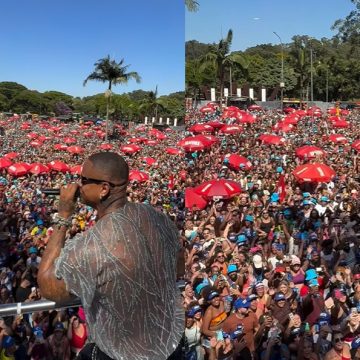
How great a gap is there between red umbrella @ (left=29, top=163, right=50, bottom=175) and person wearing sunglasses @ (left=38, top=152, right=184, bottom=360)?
2.56 m

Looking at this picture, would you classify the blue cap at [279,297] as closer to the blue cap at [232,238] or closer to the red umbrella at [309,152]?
the blue cap at [232,238]

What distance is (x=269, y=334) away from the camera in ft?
10.5

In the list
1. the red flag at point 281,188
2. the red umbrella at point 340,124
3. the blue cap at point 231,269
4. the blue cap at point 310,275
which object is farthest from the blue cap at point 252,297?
the red umbrella at point 340,124

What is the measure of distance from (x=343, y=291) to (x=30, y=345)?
2.43m

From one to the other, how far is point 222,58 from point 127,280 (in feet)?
6.12

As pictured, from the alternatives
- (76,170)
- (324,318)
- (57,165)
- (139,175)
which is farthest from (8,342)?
(324,318)

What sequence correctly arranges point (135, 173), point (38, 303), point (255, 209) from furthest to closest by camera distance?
point (255, 209) < point (135, 173) < point (38, 303)

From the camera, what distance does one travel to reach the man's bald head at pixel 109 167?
39.7 inches

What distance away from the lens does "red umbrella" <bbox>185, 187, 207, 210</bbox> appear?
9.48ft

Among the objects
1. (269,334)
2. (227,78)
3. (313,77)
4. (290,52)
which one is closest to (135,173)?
(227,78)

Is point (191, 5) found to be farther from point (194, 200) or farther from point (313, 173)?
point (313, 173)

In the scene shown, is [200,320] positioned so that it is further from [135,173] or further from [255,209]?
[255,209]

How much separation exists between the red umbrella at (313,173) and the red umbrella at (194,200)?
3.01 metres

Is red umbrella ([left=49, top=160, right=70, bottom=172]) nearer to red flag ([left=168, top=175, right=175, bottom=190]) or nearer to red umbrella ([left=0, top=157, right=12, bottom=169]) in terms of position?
red umbrella ([left=0, top=157, right=12, bottom=169])
